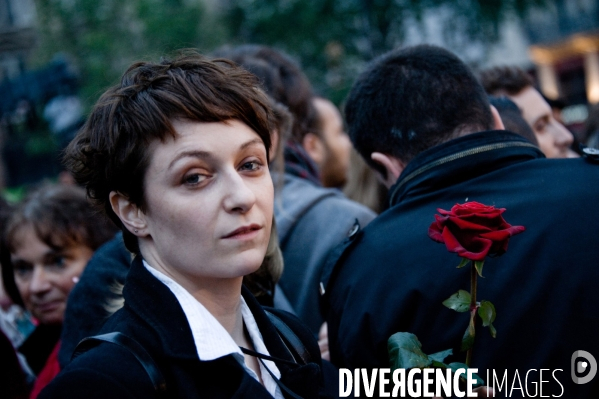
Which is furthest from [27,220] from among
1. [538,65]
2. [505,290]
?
[538,65]

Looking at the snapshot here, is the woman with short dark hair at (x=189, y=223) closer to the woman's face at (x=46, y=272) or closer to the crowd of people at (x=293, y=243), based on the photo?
the crowd of people at (x=293, y=243)

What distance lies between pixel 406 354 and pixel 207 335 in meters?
0.47

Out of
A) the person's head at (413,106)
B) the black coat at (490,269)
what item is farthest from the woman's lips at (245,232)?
the person's head at (413,106)

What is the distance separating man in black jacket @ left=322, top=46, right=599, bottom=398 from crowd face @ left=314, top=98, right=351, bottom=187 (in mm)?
1609

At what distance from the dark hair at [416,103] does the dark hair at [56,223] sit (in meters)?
1.48

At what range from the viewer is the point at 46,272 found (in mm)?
3416

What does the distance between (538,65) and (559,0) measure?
8.03 ft

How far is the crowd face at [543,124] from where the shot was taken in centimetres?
408

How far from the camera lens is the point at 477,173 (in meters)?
2.30

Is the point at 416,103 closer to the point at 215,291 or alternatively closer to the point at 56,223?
the point at 215,291

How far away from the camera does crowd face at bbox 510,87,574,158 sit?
4.08 metres

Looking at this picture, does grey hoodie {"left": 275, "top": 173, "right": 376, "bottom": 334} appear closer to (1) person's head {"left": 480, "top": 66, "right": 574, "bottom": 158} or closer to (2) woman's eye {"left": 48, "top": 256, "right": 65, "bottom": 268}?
(2) woman's eye {"left": 48, "top": 256, "right": 65, "bottom": 268}

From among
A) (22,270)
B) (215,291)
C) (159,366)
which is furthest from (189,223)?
(22,270)

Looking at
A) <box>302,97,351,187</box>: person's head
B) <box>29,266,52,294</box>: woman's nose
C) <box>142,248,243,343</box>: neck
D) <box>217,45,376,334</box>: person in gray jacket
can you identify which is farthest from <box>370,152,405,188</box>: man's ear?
<box>29,266,52,294</box>: woman's nose
